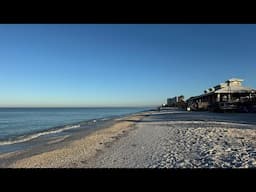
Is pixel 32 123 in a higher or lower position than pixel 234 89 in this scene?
lower

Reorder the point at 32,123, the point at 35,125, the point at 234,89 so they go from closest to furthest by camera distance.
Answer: the point at 35,125, the point at 234,89, the point at 32,123

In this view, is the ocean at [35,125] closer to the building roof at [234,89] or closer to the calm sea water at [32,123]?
the calm sea water at [32,123]

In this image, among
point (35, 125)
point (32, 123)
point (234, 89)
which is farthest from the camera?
point (32, 123)

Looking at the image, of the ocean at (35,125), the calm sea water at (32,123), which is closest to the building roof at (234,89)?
the ocean at (35,125)

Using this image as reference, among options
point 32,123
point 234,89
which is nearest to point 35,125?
point 32,123

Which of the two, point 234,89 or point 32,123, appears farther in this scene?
point 32,123

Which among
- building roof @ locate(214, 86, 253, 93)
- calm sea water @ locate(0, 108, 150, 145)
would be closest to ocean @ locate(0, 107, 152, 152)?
calm sea water @ locate(0, 108, 150, 145)

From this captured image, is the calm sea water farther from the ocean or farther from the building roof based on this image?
the building roof

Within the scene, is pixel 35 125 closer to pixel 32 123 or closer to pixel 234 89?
pixel 32 123
